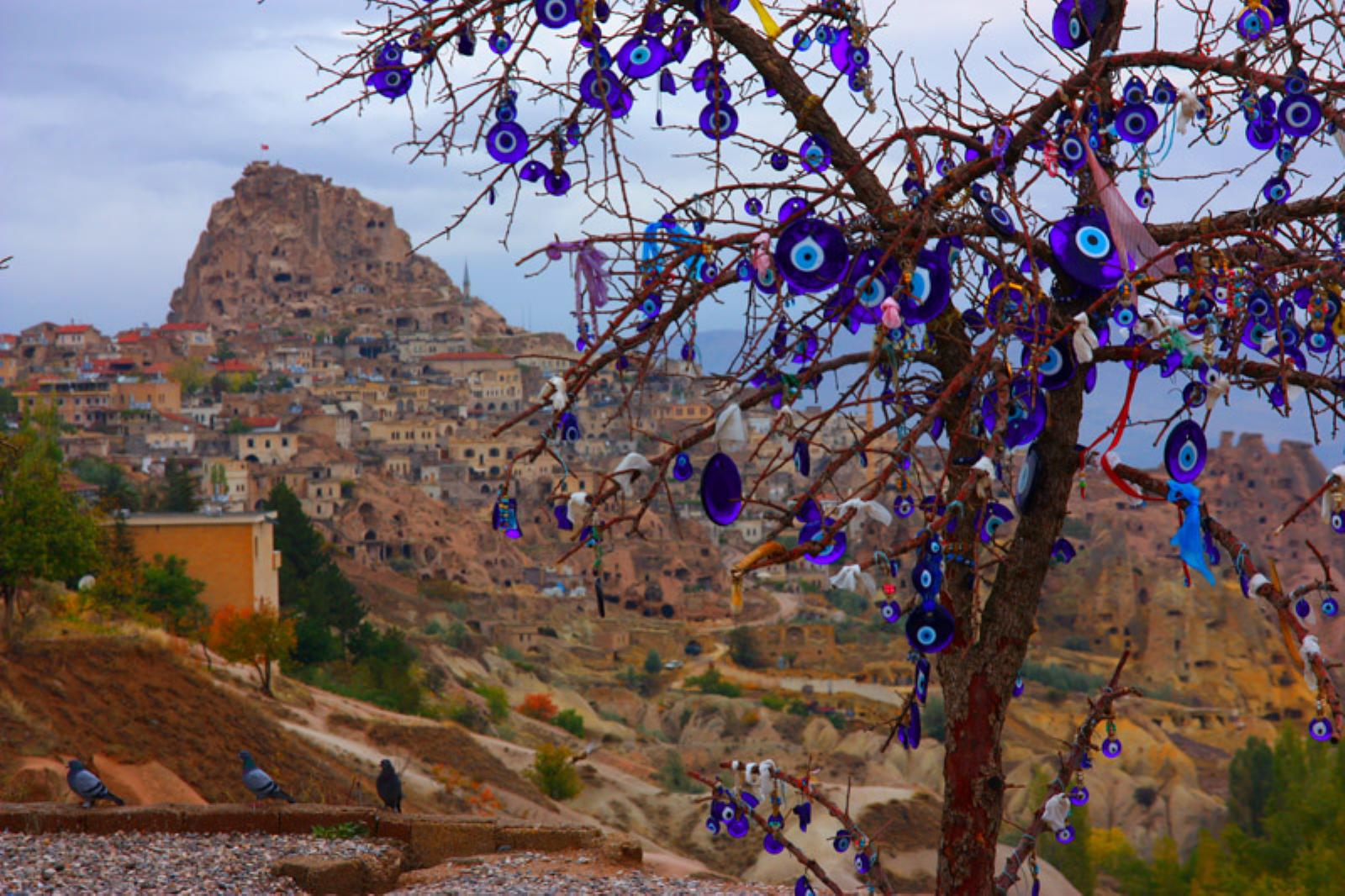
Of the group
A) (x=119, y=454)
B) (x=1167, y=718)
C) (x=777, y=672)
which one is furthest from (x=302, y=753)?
(x=119, y=454)

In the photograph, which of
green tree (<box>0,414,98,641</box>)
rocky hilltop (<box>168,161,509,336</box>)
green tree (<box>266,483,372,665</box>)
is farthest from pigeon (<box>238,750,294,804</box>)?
rocky hilltop (<box>168,161,509,336</box>)

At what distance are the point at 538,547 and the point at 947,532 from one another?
59555 mm

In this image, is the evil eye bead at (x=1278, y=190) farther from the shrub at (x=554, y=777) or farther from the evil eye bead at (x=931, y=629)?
the shrub at (x=554, y=777)

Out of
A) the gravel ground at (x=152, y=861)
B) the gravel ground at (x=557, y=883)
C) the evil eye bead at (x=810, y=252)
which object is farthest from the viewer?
the gravel ground at (x=152, y=861)

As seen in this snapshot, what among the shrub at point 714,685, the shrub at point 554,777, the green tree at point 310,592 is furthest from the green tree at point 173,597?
the shrub at point 714,685

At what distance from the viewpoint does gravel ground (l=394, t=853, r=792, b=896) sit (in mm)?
5438

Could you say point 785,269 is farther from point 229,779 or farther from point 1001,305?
point 229,779

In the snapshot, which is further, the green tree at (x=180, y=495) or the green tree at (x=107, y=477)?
the green tree at (x=180, y=495)

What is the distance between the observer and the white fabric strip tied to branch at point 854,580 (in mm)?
2459

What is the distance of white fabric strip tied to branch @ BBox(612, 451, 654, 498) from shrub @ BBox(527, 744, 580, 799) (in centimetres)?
1773

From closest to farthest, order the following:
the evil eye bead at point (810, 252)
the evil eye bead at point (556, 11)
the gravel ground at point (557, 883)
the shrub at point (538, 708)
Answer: the evil eye bead at point (810, 252)
the evil eye bead at point (556, 11)
the gravel ground at point (557, 883)
the shrub at point (538, 708)

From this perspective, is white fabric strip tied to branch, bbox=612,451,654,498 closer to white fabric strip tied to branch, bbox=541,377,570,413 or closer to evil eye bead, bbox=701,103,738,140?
white fabric strip tied to branch, bbox=541,377,570,413

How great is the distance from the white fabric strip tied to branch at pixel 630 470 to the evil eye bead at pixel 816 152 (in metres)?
0.90

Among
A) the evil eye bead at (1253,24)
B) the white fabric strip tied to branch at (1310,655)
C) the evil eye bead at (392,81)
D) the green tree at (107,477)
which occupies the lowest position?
the green tree at (107,477)
